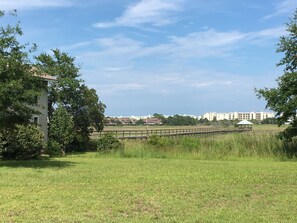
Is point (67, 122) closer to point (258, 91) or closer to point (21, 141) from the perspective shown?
point (21, 141)

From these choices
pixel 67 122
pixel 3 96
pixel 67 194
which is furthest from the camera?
pixel 67 122

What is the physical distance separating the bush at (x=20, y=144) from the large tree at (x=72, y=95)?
42.8ft

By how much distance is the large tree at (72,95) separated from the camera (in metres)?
38.2

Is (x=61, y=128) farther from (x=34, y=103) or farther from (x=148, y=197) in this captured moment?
(x=148, y=197)

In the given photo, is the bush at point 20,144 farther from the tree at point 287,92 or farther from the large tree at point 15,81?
the tree at point 287,92

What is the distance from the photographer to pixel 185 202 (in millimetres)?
9141

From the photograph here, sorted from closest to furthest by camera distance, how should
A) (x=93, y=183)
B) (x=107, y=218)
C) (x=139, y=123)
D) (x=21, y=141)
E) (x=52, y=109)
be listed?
1. (x=107, y=218)
2. (x=93, y=183)
3. (x=21, y=141)
4. (x=52, y=109)
5. (x=139, y=123)

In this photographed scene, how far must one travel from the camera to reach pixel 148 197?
32.1 feet

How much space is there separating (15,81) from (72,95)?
23463 mm

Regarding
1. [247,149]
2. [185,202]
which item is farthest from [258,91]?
[185,202]

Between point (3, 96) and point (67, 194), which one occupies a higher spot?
point (3, 96)

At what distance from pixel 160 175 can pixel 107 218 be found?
7.10 meters

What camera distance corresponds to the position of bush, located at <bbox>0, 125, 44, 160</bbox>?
23656mm

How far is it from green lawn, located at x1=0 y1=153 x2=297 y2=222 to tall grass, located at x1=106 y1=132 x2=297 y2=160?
10863mm
